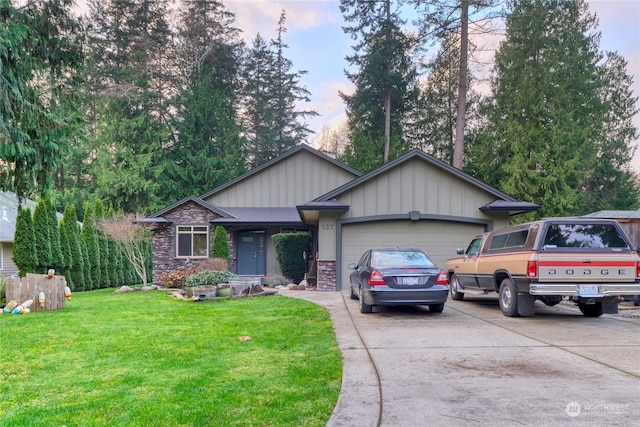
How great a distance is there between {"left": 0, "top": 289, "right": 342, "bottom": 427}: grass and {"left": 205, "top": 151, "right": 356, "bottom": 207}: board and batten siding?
472 inches

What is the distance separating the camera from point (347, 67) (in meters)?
32.0

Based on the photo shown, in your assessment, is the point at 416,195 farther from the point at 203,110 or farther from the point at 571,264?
the point at 203,110

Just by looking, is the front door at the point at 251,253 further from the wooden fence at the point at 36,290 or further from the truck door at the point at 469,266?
the truck door at the point at 469,266

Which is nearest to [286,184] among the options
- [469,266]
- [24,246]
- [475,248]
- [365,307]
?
[24,246]

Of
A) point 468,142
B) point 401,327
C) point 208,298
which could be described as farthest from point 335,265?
point 468,142

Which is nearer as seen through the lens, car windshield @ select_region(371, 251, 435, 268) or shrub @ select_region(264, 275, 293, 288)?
car windshield @ select_region(371, 251, 435, 268)

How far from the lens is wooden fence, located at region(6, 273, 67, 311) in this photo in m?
10.1

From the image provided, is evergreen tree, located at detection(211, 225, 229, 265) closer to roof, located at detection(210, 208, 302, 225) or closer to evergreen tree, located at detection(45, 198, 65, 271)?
roof, located at detection(210, 208, 302, 225)

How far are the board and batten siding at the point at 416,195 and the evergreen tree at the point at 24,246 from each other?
508 inches

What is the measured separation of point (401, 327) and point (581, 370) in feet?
10.6

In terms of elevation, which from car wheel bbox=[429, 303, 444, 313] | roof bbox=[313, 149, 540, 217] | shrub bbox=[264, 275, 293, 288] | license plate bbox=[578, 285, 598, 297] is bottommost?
shrub bbox=[264, 275, 293, 288]

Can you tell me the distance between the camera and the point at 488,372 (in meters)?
4.82

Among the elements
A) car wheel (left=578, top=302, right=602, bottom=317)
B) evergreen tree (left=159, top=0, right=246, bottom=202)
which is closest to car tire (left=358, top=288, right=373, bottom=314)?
car wheel (left=578, top=302, right=602, bottom=317)

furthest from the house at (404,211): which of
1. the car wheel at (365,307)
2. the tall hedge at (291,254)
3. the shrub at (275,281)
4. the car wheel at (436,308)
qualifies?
the car wheel at (436,308)
